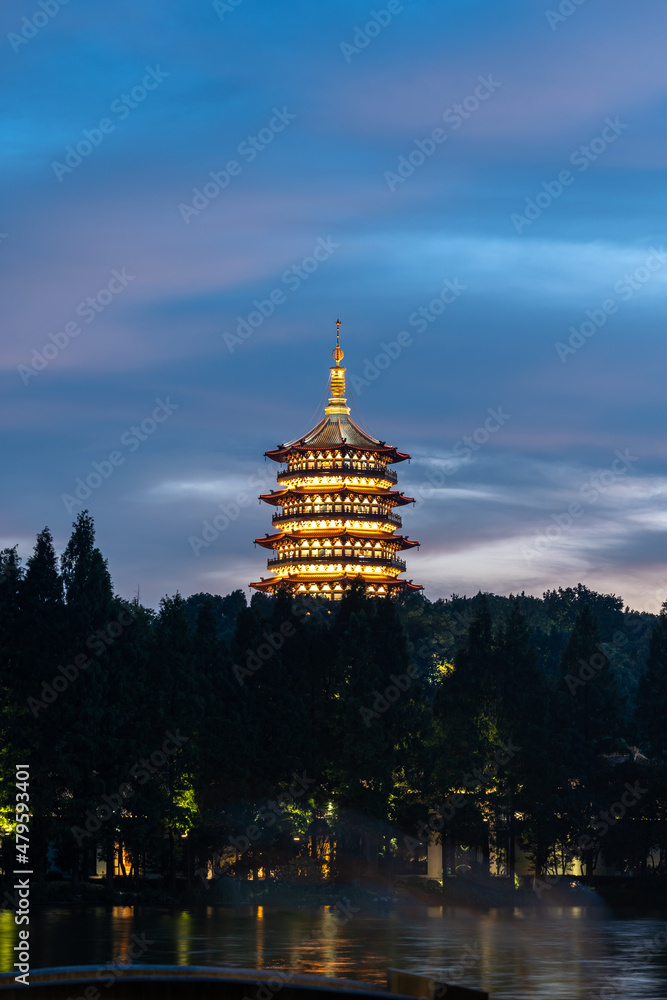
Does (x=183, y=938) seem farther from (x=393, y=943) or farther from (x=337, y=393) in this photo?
(x=337, y=393)

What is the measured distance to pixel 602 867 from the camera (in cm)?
7319

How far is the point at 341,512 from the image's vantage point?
12275cm

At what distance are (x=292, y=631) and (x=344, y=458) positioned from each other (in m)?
55.4

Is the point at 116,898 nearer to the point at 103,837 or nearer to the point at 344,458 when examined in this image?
the point at 103,837

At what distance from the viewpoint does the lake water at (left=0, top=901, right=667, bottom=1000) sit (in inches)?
1340

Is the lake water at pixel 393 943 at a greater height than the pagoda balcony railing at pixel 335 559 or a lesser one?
lesser

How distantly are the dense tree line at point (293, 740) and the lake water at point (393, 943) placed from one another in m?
4.84
